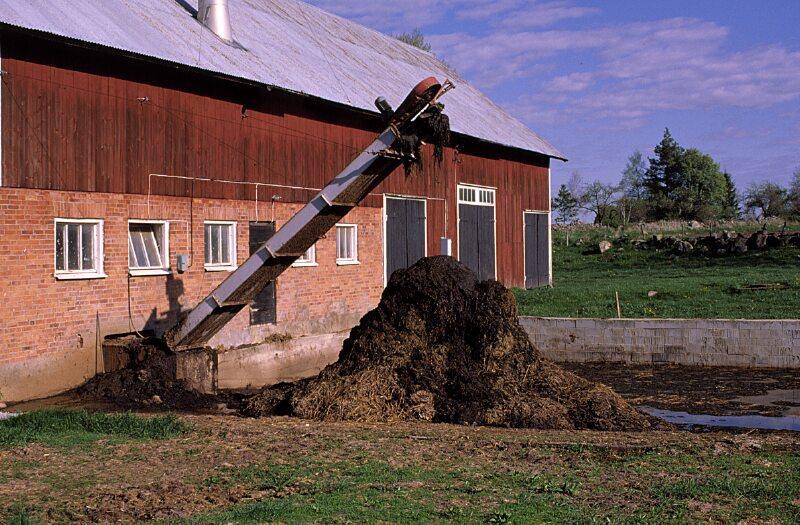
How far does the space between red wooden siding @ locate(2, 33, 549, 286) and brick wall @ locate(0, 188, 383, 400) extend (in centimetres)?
34

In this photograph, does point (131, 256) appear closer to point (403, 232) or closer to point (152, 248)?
point (152, 248)

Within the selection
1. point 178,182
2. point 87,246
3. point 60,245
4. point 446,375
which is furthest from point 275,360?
point 446,375

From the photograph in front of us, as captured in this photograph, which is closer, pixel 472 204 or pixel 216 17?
pixel 216 17

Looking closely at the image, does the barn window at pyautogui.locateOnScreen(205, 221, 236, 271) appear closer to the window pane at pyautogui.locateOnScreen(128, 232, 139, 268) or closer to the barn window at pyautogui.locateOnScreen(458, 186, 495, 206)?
the window pane at pyautogui.locateOnScreen(128, 232, 139, 268)

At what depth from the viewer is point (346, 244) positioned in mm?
23547

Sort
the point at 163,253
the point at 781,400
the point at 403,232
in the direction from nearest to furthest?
the point at 781,400 < the point at 163,253 < the point at 403,232

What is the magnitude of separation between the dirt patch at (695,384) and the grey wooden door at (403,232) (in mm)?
5935

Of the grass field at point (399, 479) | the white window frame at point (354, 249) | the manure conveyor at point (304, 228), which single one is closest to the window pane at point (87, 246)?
the manure conveyor at point (304, 228)

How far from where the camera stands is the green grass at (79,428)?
1051 cm

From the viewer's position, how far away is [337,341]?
2161cm

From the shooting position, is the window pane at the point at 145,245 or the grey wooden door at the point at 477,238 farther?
the grey wooden door at the point at 477,238

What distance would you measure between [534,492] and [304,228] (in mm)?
8601

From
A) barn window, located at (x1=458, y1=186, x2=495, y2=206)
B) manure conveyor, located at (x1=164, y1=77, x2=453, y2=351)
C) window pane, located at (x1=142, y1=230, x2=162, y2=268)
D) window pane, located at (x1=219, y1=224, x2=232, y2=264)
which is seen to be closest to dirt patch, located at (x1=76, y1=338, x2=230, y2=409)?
manure conveyor, located at (x1=164, y1=77, x2=453, y2=351)

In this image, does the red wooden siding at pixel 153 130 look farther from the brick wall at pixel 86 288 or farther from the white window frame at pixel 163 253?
the white window frame at pixel 163 253
